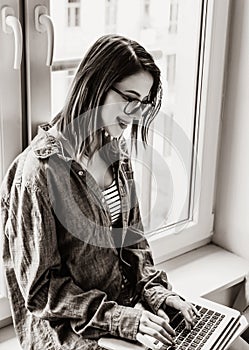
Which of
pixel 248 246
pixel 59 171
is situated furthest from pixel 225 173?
pixel 59 171

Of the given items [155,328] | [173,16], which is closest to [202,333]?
[155,328]

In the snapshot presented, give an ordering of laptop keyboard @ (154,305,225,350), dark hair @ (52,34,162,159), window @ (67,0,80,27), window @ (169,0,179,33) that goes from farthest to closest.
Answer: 1. window @ (169,0,179,33)
2. window @ (67,0,80,27)
3. laptop keyboard @ (154,305,225,350)
4. dark hair @ (52,34,162,159)

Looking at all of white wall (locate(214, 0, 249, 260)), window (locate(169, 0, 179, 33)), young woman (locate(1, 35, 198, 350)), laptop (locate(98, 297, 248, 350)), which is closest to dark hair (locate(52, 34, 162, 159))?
young woman (locate(1, 35, 198, 350))

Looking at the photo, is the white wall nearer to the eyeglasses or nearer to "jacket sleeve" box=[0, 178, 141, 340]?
the eyeglasses

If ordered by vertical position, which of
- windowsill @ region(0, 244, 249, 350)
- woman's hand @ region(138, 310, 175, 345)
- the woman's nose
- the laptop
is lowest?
windowsill @ region(0, 244, 249, 350)

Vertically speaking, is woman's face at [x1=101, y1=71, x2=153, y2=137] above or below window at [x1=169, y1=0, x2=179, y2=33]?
below

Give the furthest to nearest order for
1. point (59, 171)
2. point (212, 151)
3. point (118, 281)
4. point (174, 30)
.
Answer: point (212, 151) → point (174, 30) → point (118, 281) → point (59, 171)

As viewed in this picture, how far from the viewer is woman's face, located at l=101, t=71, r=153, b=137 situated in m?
1.16

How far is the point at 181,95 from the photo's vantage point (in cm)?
172

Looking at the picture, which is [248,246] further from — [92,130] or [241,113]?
[92,130]

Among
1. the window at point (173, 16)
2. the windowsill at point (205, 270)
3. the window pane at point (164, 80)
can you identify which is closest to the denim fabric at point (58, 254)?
the window pane at point (164, 80)

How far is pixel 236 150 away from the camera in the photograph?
5.83ft

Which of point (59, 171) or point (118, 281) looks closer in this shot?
point (59, 171)

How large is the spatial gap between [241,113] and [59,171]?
2.41ft
